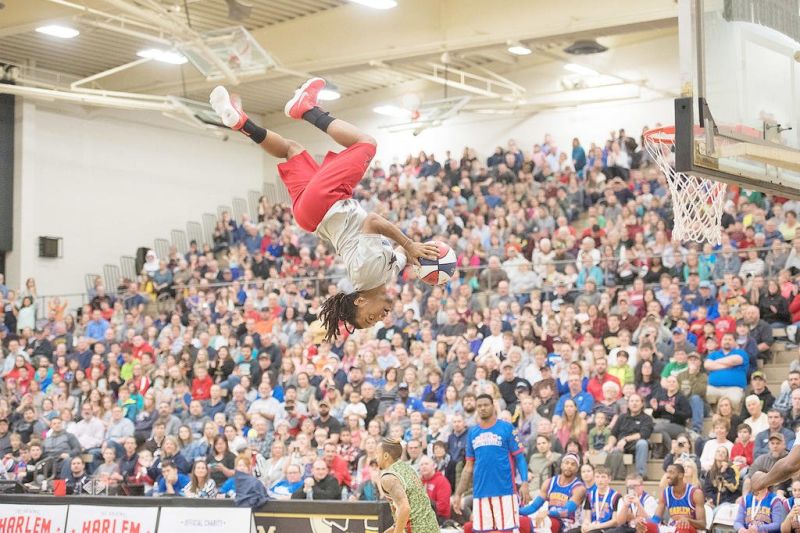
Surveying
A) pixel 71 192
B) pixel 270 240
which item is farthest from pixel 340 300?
pixel 71 192

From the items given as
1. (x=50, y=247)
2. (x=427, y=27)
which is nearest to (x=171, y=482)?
(x=427, y=27)

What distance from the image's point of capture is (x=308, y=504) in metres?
11.6

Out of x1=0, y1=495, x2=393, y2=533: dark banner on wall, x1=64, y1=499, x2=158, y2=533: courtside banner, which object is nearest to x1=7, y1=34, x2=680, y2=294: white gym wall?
x1=0, y1=495, x2=393, y2=533: dark banner on wall

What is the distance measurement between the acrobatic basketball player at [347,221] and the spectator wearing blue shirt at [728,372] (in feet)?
22.6

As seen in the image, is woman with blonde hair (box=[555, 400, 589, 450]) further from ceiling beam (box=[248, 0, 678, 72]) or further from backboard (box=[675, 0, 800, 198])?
ceiling beam (box=[248, 0, 678, 72])

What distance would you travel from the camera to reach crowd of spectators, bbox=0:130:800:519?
12.7m

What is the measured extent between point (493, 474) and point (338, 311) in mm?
3460

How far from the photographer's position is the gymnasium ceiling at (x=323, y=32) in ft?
59.0

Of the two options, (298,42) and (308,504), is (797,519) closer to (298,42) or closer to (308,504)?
(308,504)

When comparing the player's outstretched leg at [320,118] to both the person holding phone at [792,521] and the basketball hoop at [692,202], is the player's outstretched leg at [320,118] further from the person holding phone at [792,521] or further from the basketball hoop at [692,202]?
the person holding phone at [792,521]

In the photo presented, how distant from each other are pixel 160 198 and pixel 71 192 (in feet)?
9.07

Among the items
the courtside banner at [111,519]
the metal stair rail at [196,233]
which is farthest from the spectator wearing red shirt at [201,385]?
the metal stair rail at [196,233]

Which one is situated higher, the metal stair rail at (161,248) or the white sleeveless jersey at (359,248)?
the metal stair rail at (161,248)

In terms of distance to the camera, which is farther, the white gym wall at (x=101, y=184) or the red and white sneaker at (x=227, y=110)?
the white gym wall at (x=101, y=184)
